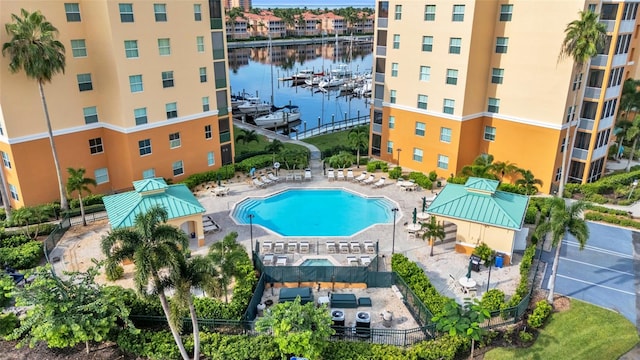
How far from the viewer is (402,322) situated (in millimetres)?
23406

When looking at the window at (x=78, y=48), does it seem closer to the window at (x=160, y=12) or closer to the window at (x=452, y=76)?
the window at (x=160, y=12)

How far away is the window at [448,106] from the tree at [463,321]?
23.5 metres

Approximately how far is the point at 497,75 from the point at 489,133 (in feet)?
17.0

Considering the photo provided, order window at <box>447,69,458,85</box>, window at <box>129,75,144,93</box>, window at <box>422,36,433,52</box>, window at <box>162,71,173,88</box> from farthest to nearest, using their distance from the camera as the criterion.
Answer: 1. window at <box>422,36,433,52</box>
2. window at <box>447,69,458,85</box>
3. window at <box>162,71,173,88</box>
4. window at <box>129,75,144,93</box>

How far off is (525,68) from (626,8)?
324 inches

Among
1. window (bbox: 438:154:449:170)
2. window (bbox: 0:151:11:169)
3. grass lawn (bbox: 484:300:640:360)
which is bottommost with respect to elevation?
grass lawn (bbox: 484:300:640:360)

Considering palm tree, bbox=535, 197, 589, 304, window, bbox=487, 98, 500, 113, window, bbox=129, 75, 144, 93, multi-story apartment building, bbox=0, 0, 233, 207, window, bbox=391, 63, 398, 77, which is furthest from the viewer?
window, bbox=391, 63, 398, 77

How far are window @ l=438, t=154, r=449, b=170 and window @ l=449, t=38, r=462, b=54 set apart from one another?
9267mm

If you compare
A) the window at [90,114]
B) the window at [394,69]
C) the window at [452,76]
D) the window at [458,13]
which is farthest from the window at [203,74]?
the window at [458,13]

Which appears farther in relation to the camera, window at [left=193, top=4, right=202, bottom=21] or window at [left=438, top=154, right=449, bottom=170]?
window at [left=438, top=154, right=449, bottom=170]

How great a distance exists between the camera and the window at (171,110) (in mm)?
38406

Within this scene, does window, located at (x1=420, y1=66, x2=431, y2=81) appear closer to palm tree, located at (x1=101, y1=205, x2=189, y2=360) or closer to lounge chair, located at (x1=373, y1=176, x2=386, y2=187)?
lounge chair, located at (x1=373, y1=176, x2=386, y2=187)

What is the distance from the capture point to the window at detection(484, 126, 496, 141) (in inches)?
1618

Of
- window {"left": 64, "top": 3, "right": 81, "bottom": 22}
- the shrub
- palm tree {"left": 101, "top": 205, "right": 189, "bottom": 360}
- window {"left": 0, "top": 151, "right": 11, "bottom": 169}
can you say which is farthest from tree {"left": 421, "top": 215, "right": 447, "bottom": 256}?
window {"left": 0, "top": 151, "right": 11, "bottom": 169}
